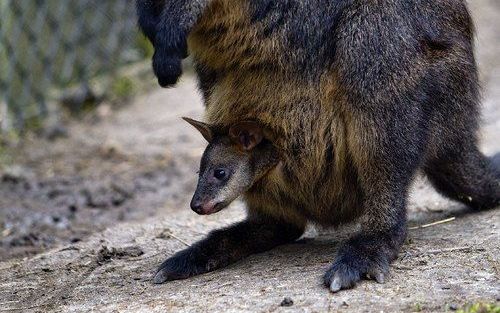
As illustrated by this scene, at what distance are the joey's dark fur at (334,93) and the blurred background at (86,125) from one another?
4.15 ft

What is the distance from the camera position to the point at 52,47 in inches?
384

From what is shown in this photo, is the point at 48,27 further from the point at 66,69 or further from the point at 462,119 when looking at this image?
the point at 462,119

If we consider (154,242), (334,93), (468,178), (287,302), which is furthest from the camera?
(154,242)

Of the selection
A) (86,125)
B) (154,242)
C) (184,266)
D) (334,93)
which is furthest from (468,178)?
(86,125)

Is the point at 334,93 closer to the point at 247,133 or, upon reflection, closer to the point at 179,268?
the point at 247,133

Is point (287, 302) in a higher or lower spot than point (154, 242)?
lower

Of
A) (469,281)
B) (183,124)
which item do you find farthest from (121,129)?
(469,281)

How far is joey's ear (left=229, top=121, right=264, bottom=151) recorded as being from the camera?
4754 millimetres

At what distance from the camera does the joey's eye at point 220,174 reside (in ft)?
15.6

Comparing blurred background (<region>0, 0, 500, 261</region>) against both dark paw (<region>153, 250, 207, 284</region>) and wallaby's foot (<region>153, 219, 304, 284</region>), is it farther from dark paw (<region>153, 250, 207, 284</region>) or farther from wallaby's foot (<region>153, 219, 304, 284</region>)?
dark paw (<region>153, 250, 207, 284</region>)

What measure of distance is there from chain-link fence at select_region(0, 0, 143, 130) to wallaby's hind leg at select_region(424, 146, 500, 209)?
196 inches

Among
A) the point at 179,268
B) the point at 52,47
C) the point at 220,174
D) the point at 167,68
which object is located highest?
the point at 52,47

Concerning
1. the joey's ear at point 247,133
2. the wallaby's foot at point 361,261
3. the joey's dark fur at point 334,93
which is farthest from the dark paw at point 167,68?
the wallaby's foot at point 361,261

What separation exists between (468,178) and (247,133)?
1.45 meters
